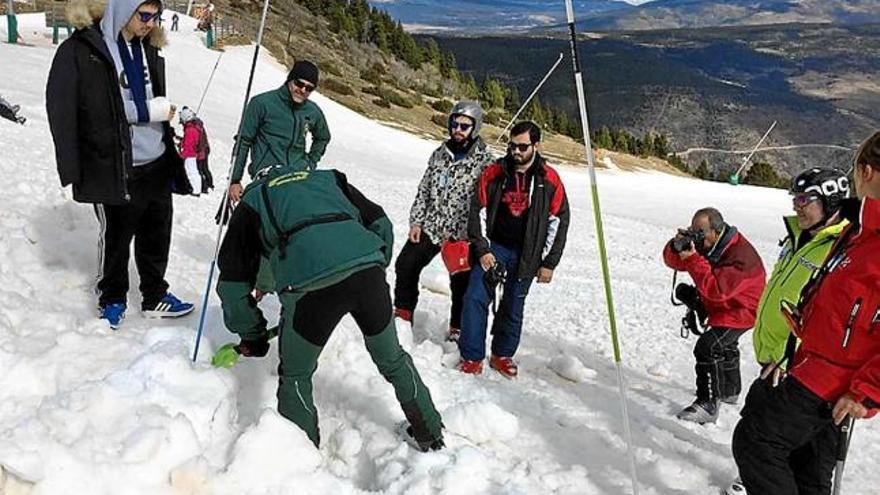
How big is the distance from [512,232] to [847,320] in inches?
107

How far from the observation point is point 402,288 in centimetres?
604

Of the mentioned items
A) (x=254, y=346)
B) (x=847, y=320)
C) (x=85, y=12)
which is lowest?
(x=254, y=346)

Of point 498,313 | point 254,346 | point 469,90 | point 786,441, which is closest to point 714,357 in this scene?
point 498,313

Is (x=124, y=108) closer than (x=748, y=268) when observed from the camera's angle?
Yes

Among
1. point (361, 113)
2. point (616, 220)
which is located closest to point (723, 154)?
point (361, 113)

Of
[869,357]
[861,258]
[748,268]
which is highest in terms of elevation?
[861,258]

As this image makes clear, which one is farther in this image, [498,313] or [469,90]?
[469,90]

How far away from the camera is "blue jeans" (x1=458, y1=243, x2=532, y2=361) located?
5.32m

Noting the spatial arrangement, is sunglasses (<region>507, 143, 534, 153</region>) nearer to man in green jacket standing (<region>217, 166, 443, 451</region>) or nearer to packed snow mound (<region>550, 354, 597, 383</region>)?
man in green jacket standing (<region>217, 166, 443, 451</region>)

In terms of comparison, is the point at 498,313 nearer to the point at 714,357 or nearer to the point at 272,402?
the point at 714,357

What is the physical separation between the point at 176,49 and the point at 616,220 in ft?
59.5

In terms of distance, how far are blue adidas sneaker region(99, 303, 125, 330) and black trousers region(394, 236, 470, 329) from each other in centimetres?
206

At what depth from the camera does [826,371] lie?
292 cm

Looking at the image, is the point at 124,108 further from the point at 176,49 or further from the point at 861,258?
the point at 176,49
